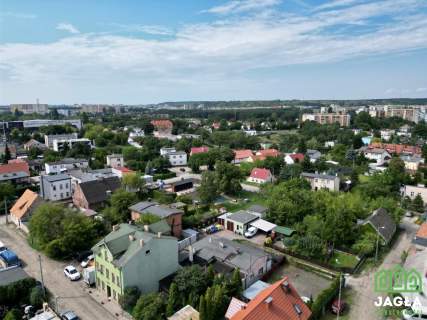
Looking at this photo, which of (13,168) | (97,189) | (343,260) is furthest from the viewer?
(13,168)

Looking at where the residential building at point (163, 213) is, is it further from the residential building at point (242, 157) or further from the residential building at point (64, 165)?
the residential building at point (242, 157)

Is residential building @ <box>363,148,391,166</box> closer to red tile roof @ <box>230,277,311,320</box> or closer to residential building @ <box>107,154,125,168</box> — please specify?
residential building @ <box>107,154,125,168</box>

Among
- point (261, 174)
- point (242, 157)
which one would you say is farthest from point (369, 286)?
point (242, 157)

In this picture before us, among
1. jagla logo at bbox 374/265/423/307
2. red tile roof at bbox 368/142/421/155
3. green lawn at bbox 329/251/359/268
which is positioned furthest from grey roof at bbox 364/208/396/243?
red tile roof at bbox 368/142/421/155

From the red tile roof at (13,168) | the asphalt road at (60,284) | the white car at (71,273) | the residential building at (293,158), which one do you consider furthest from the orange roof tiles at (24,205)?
the residential building at (293,158)

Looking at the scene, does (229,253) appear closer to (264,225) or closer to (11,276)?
(264,225)

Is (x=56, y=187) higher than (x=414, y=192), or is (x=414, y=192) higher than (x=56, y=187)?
(x=56, y=187)
